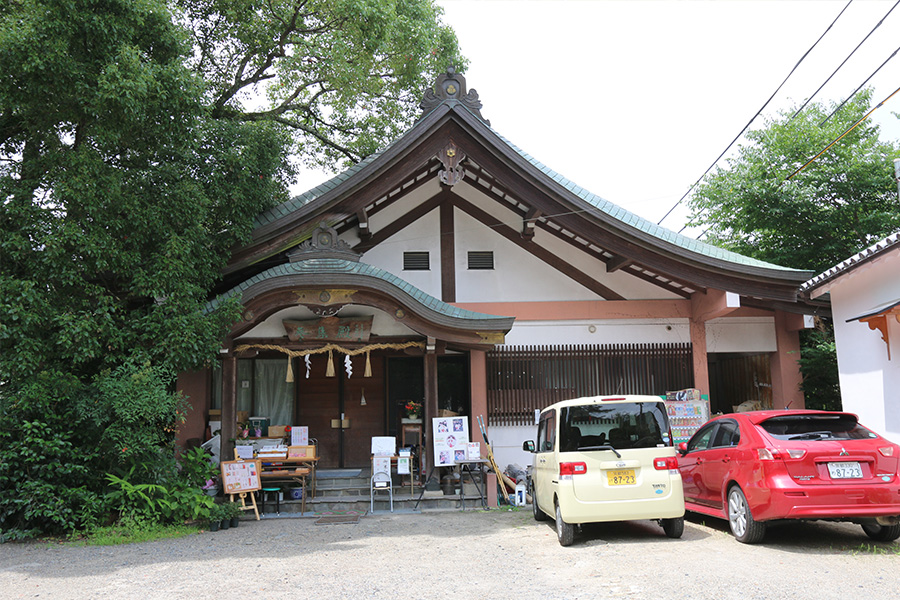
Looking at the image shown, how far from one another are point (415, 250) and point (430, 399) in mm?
3179

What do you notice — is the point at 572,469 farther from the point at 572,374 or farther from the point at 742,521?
the point at 572,374

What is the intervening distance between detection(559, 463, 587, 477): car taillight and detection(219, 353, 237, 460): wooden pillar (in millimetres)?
Result: 5874

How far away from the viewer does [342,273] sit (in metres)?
10.5

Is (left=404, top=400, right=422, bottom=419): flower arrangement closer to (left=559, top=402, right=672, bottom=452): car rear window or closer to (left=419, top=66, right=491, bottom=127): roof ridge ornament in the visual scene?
(left=419, top=66, right=491, bottom=127): roof ridge ornament

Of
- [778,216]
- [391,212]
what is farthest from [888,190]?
[391,212]

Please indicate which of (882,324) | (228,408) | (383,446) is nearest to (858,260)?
(882,324)

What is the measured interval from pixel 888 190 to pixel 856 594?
13126 mm

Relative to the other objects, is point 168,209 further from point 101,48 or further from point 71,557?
point 71,557

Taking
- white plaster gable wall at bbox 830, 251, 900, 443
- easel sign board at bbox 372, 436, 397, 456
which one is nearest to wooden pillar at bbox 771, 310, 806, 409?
white plaster gable wall at bbox 830, 251, 900, 443

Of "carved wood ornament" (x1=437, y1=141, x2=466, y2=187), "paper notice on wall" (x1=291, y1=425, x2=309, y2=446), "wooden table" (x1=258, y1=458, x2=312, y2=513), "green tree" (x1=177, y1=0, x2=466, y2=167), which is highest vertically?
"green tree" (x1=177, y1=0, x2=466, y2=167)

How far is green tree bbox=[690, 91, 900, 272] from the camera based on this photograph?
15039 mm

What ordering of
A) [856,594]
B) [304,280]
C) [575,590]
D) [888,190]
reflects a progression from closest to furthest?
[856,594], [575,590], [304,280], [888,190]

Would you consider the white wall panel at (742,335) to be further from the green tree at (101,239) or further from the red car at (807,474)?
the green tree at (101,239)

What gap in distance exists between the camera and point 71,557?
730 cm
